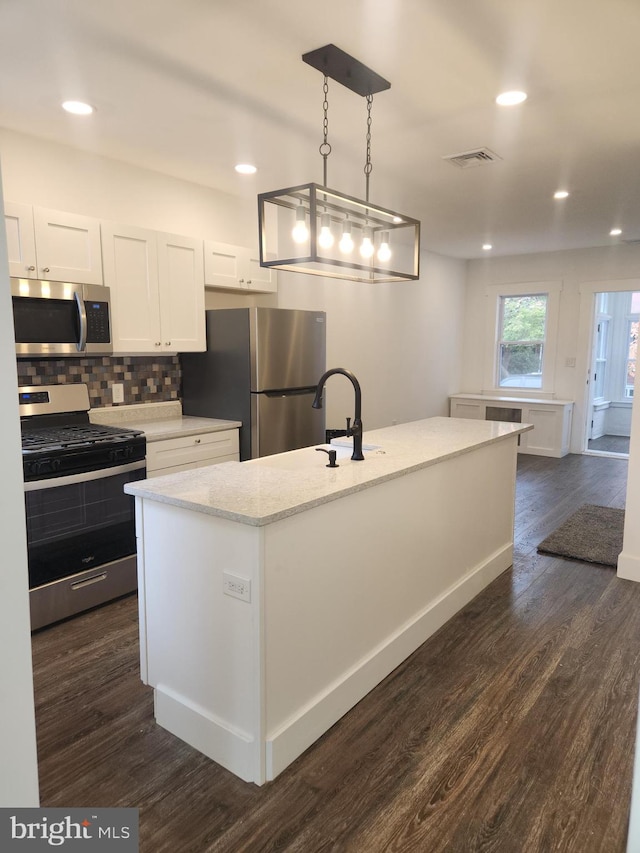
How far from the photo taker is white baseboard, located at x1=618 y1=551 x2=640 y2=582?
3572 millimetres

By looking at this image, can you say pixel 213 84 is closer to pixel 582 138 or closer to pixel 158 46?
pixel 158 46

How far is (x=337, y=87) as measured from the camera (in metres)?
2.63

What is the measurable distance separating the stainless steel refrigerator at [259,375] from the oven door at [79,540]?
35.4 inches

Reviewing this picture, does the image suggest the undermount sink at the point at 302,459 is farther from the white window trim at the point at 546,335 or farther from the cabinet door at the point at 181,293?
the white window trim at the point at 546,335

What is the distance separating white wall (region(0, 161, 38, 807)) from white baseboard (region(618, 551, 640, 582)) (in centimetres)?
355

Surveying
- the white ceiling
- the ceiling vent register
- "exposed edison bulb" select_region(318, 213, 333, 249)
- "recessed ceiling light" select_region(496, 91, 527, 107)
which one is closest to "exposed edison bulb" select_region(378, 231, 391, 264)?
"exposed edison bulb" select_region(318, 213, 333, 249)

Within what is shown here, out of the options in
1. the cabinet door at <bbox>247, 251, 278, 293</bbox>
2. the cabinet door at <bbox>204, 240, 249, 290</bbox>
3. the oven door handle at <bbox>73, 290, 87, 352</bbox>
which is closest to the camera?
the oven door handle at <bbox>73, 290, 87, 352</bbox>

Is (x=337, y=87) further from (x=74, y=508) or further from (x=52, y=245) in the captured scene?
(x=74, y=508)

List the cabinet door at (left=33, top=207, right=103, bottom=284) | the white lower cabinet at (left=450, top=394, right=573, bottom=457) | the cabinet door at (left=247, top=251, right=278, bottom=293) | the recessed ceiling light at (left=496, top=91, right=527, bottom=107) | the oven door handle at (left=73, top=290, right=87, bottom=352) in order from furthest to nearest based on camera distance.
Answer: the white lower cabinet at (left=450, top=394, right=573, bottom=457) < the cabinet door at (left=247, top=251, right=278, bottom=293) < the oven door handle at (left=73, top=290, right=87, bottom=352) < the cabinet door at (left=33, top=207, right=103, bottom=284) < the recessed ceiling light at (left=496, top=91, right=527, bottom=107)

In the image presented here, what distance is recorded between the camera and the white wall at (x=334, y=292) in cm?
339

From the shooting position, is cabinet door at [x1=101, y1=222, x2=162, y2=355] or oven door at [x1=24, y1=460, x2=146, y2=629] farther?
cabinet door at [x1=101, y1=222, x2=162, y2=355]

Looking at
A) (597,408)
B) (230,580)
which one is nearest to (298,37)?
(230,580)

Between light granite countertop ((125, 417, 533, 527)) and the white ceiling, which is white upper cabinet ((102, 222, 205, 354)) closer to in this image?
the white ceiling

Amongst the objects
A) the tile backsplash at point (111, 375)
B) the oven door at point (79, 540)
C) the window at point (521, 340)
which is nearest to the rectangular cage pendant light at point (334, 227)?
the oven door at point (79, 540)
